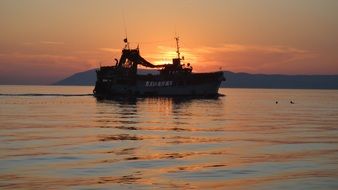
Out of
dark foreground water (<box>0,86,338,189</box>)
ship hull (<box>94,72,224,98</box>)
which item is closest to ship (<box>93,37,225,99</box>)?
ship hull (<box>94,72,224,98</box>)

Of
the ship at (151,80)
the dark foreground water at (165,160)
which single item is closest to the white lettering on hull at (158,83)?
the ship at (151,80)

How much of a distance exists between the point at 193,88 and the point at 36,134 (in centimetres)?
9546

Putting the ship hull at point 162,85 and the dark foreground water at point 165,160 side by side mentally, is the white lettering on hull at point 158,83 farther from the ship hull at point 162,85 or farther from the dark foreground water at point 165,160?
the dark foreground water at point 165,160

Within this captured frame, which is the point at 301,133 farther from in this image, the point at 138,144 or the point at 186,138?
the point at 138,144

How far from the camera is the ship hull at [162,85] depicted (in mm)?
129125

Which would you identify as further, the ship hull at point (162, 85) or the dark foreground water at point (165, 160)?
the ship hull at point (162, 85)

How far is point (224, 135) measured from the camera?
121ft

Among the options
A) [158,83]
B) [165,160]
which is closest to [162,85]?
[158,83]

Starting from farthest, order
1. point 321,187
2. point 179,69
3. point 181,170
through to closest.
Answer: point 179,69 → point 181,170 → point 321,187

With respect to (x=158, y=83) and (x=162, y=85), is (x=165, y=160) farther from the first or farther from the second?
(x=158, y=83)

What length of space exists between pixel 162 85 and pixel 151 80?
328cm

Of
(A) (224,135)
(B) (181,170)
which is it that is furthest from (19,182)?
(A) (224,135)

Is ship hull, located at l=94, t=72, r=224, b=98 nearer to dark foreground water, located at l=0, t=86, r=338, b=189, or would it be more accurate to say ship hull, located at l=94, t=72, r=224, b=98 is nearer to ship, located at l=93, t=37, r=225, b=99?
ship, located at l=93, t=37, r=225, b=99

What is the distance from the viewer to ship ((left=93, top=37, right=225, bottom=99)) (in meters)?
129
